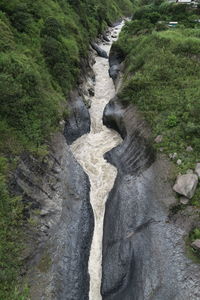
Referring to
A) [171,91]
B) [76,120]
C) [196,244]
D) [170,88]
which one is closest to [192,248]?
[196,244]

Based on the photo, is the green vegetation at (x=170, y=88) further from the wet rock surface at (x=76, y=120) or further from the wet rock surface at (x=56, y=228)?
the wet rock surface at (x=56, y=228)

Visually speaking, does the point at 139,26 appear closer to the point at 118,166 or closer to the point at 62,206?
the point at 118,166

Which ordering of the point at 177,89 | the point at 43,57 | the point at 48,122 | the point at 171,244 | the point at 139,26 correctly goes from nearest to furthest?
1. the point at 171,244
2. the point at 48,122
3. the point at 177,89
4. the point at 43,57
5. the point at 139,26

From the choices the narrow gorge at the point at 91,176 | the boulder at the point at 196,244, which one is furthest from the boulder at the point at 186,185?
the boulder at the point at 196,244

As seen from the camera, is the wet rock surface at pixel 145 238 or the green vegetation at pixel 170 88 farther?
the green vegetation at pixel 170 88

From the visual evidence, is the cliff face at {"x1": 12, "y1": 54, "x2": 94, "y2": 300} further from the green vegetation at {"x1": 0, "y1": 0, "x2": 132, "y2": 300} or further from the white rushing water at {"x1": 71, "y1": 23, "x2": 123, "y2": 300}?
the green vegetation at {"x1": 0, "y1": 0, "x2": 132, "y2": 300}

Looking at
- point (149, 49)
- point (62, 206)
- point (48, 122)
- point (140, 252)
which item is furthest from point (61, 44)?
point (140, 252)

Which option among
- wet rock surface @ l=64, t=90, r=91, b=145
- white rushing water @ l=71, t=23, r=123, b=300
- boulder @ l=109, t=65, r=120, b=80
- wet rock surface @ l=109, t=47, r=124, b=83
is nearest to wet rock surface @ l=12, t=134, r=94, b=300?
white rushing water @ l=71, t=23, r=123, b=300
